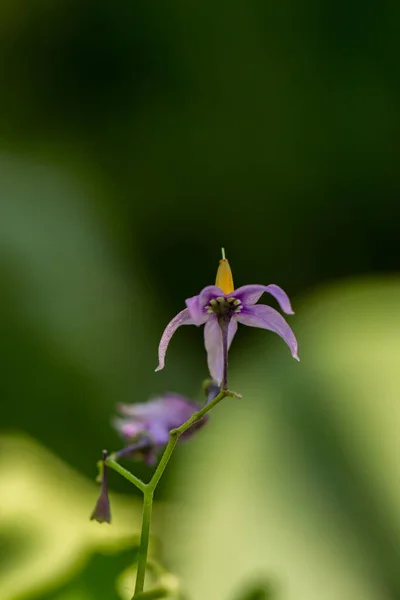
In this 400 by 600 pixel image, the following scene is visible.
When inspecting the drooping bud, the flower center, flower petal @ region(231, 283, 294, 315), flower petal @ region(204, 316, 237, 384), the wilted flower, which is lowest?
the wilted flower

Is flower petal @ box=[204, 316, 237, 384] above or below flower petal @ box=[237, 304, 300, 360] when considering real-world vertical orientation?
below

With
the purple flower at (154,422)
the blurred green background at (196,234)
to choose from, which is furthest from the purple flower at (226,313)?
the blurred green background at (196,234)

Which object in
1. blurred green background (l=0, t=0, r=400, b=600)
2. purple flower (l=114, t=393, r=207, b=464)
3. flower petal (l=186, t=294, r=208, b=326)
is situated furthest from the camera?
blurred green background (l=0, t=0, r=400, b=600)

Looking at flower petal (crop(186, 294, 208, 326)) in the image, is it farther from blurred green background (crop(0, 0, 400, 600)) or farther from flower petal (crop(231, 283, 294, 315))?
blurred green background (crop(0, 0, 400, 600))

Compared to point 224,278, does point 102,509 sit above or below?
below

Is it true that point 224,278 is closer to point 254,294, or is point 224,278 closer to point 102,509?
point 254,294

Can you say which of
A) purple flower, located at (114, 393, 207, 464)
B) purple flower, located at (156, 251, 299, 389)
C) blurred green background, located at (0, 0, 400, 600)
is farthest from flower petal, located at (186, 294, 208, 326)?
blurred green background, located at (0, 0, 400, 600)

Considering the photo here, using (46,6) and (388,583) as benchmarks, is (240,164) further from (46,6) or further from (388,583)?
(388,583)

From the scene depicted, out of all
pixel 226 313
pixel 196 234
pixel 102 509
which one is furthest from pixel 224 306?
pixel 196 234
